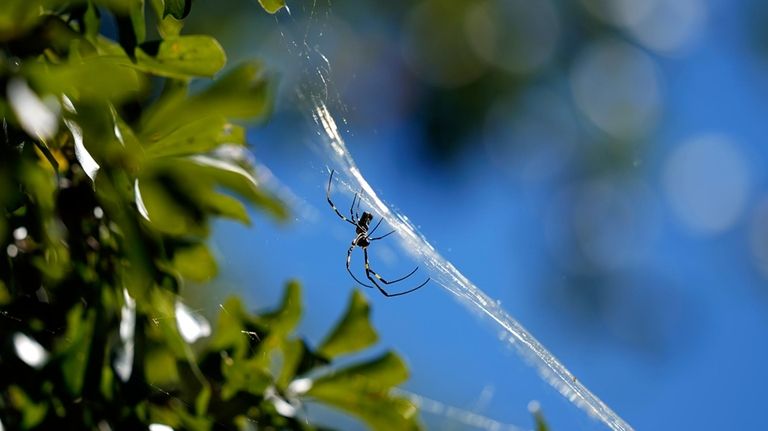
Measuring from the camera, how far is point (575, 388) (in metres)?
2.10

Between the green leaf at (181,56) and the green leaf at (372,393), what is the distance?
57cm

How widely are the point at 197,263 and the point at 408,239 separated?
0.65 metres

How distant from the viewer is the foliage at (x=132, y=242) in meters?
1.32

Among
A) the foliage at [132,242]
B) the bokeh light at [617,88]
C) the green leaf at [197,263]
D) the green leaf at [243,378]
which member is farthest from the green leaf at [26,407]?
the bokeh light at [617,88]

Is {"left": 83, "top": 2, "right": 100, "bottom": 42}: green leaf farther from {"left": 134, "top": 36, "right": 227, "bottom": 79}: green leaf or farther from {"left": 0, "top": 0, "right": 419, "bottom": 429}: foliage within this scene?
{"left": 134, "top": 36, "right": 227, "bottom": 79}: green leaf

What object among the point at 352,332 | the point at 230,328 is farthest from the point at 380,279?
the point at 230,328

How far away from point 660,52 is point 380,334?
16.4ft

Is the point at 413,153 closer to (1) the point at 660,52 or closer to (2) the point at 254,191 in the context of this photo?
(1) the point at 660,52

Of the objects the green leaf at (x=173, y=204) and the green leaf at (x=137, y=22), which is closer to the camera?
the green leaf at (x=137, y=22)

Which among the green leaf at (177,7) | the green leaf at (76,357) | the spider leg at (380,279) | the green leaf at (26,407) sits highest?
the spider leg at (380,279)

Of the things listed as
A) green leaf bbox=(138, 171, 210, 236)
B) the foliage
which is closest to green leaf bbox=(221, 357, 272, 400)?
the foliage

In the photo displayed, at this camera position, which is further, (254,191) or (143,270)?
(254,191)

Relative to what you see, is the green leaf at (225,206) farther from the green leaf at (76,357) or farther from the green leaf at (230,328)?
the green leaf at (76,357)

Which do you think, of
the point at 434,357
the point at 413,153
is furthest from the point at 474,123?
the point at 434,357
